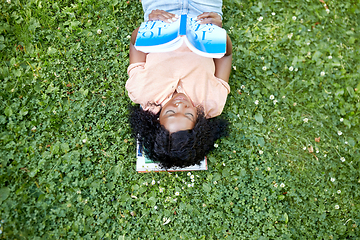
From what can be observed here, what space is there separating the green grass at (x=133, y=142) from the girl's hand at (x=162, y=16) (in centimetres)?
76

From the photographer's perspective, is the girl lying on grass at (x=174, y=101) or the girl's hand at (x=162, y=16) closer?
the girl lying on grass at (x=174, y=101)

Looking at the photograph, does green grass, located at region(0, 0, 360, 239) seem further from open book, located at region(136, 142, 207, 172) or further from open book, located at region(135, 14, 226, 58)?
open book, located at region(135, 14, 226, 58)

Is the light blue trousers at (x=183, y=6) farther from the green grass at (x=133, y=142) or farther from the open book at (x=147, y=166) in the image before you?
the open book at (x=147, y=166)

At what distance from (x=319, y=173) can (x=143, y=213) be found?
230 cm

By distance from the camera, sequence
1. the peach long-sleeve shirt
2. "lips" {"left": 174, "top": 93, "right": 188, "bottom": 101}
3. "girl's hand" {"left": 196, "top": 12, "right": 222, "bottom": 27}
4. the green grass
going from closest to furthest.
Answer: "lips" {"left": 174, "top": 93, "right": 188, "bottom": 101} → the peach long-sleeve shirt → the green grass → "girl's hand" {"left": 196, "top": 12, "right": 222, "bottom": 27}

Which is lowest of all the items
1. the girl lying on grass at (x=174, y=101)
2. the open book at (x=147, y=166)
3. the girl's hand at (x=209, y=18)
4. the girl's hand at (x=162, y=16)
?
the open book at (x=147, y=166)

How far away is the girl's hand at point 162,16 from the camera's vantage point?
2918mm

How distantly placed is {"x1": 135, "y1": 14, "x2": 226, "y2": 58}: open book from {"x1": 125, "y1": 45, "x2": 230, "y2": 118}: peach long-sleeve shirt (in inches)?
6.6

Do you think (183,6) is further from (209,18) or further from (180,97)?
(180,97)

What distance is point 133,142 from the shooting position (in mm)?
3322

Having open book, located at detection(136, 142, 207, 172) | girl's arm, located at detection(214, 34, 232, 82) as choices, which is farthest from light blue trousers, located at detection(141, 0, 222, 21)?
open book, located at detection(136, 142, 207, 172)

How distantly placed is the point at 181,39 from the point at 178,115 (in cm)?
76

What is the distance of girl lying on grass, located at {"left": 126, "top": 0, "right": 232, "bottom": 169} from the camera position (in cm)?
262

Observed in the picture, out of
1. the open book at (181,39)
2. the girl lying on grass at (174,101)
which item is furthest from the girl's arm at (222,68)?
the open book at (181,39)
